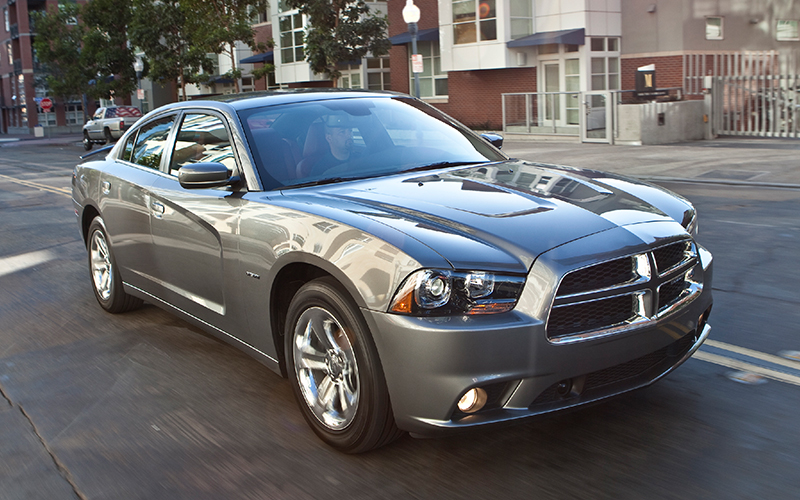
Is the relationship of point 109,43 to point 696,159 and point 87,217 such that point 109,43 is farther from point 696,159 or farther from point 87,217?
point 87,217

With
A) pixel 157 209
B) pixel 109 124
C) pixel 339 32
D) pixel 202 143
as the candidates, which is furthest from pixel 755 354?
pixel 109 124

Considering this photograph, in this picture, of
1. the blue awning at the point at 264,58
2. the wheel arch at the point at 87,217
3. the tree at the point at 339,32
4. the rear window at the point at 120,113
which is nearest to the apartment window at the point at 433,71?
the tree at the point at 339,32

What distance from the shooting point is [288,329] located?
3.90 metres

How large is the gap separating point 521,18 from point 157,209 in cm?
2685

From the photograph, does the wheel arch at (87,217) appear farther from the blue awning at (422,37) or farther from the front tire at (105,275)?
the blue awning at (422,37)

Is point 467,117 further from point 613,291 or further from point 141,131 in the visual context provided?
point 613,291

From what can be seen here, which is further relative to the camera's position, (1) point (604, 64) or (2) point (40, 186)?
(1) point (604, 64)

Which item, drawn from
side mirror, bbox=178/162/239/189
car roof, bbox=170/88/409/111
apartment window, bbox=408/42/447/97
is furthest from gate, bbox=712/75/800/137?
side mirror, bbox=178/162/239/189

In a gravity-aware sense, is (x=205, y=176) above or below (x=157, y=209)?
above

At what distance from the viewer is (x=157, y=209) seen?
5164 millimetres

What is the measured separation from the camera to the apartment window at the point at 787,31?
31.0 metres

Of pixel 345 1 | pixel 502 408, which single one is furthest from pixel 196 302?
pixel 345 1

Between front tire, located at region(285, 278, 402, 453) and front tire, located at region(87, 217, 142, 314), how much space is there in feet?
8.73

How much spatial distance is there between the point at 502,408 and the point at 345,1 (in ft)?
101
